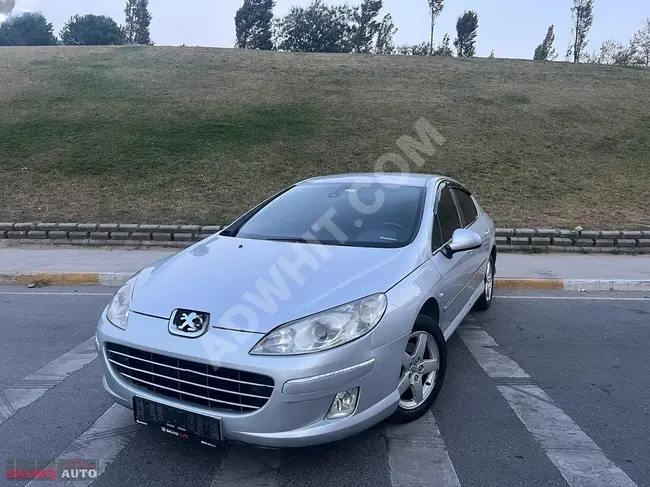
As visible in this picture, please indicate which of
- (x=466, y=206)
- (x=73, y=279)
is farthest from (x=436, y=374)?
(x=73, y=279)

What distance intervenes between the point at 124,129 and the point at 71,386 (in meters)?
12.6

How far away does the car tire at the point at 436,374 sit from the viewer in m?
3.20

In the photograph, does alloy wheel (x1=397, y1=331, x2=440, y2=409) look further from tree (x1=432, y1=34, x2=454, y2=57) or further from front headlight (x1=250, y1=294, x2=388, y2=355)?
tree (x1=432, y1=34, x2=454, y2=57)

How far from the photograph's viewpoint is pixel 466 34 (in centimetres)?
5578

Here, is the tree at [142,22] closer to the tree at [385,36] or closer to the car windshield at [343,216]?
the tree at [385,36]

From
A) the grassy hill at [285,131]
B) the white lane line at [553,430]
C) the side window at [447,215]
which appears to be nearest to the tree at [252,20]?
the grassy hill at [285,131]

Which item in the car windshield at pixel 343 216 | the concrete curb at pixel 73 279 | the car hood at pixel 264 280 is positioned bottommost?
the concrete curb at pixel 73 279

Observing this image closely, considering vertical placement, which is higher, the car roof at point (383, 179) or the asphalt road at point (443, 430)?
the car roof at point (383, 179)

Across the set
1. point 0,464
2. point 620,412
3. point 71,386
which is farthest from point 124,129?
point 620,412

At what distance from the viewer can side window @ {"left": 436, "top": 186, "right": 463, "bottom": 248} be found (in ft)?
13.6

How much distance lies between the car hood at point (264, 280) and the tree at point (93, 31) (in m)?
61.9

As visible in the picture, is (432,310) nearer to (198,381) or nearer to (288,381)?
(288,381)

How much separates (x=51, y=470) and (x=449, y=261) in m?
2.90

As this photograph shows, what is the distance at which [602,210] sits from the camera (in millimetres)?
10906
